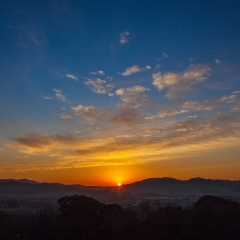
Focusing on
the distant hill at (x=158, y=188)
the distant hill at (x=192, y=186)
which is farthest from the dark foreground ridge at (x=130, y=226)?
the distant hill at (x=192, y=186)

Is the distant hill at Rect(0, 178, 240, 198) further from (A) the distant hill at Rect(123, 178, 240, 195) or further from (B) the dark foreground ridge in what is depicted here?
(B) the dark foreground ridge

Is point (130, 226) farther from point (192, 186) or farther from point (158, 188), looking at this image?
point (158, 188)

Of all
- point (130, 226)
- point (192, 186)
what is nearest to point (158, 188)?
point (192, 186)

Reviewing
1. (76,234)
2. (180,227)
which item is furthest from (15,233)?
(180,227)

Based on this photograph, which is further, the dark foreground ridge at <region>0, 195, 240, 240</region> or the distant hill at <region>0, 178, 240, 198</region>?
the distant hill at <region>0, 178, 240, 198</region>

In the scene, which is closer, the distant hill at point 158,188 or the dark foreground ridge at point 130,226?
the dark foreground ridge at point 130,226

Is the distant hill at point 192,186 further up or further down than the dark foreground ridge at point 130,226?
further up

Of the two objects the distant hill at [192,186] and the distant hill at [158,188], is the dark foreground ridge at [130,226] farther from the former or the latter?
the distant hill at [192,186]

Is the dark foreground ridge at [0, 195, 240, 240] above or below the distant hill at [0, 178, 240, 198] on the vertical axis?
below

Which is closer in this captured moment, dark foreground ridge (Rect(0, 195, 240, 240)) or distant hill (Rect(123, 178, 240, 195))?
dark foreground ridge (Rect(0, 195, 240, 240))

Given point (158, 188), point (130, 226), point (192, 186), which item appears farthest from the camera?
point (158, 188)

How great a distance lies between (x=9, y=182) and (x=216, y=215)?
170 m

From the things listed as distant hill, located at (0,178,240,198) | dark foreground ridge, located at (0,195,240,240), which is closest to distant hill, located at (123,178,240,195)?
distant hill, located at (0,178,240,198)

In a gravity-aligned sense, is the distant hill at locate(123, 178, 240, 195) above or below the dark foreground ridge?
above
